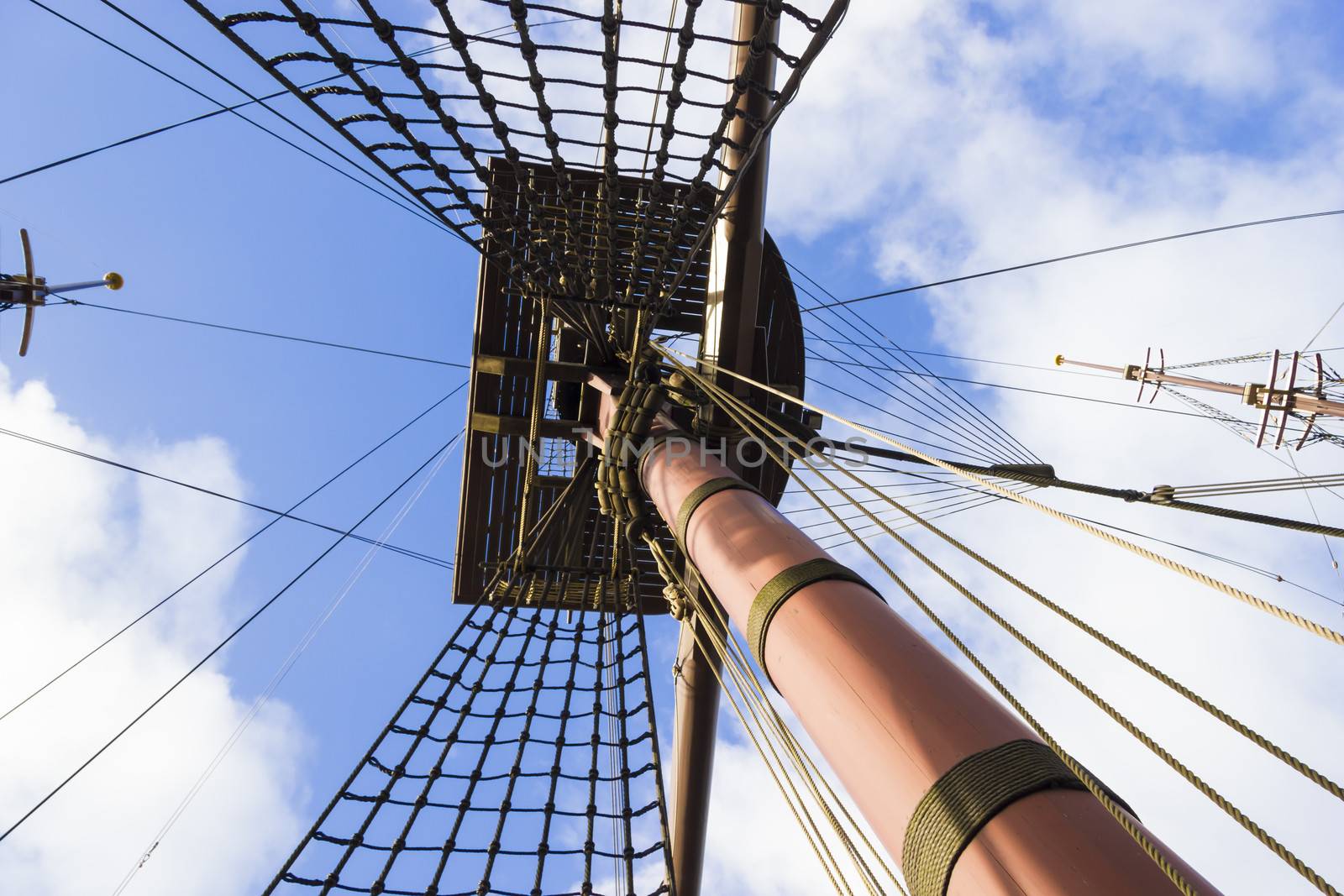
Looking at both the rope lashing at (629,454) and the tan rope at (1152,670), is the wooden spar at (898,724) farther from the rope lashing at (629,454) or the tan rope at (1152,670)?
the rope lashing at (629,454)

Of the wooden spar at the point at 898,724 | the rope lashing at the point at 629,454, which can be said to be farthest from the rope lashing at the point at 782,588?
the rope lashing at the point at 629,454

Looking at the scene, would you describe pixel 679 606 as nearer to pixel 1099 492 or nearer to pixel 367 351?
pixel 1099 492

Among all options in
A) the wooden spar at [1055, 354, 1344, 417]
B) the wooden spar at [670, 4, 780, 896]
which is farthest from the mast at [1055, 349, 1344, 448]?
the wooden spar at [670, 4, 780, 896]

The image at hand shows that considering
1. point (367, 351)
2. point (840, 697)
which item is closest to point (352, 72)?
point (840, 697)

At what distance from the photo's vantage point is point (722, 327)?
4.61 meters

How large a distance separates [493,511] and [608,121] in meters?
4.05

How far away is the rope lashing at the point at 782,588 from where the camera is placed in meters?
2.29

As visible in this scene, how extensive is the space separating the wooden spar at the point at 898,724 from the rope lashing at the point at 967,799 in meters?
0.02

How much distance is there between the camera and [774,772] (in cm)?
287

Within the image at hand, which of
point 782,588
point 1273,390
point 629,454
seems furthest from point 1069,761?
point 1273,390

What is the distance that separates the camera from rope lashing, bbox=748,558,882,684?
229 cm

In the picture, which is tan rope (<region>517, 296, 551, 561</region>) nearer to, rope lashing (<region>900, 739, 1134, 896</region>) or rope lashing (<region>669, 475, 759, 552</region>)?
rope lashing (<region>669, 475, 759, 552</region>)

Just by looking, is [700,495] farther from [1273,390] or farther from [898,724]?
[1273,390]

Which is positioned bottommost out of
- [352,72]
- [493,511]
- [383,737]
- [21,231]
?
[383,737]
